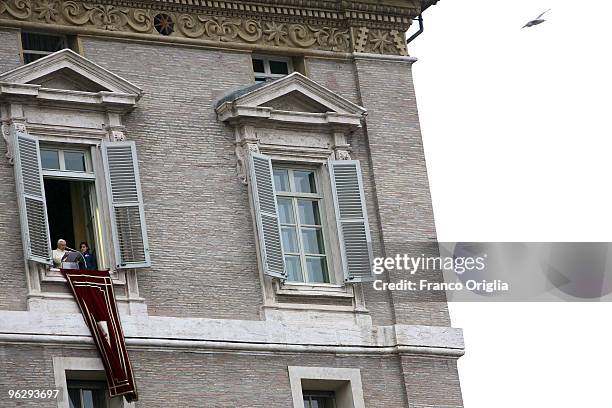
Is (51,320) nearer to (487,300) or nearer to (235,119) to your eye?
(235,119)

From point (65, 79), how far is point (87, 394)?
5134 millimetres

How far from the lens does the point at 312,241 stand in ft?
129

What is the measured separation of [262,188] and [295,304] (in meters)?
2.00

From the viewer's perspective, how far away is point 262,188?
127 ft

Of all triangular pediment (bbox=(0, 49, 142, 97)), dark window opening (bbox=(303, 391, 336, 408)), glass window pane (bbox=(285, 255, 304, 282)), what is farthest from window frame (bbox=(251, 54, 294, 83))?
dark window opening (bbox=(303, 391, 336, 408))

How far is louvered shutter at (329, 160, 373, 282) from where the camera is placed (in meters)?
38.8

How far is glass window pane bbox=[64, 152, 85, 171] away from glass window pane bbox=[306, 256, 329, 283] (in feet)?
13.4

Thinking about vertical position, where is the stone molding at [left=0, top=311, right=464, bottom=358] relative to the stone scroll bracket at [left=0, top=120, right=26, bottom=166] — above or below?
below

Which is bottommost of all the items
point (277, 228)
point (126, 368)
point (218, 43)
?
point (126, 368)

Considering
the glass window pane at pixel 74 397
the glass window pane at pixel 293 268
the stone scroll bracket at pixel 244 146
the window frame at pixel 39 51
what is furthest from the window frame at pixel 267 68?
the glass window pane at pixel 74 397

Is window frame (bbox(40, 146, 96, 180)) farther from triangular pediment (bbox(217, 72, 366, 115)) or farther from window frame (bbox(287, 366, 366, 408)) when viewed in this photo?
window frame (bbox(287, 366, 366, 408))

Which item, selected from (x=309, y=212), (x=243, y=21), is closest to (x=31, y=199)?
(x=309, y=212)

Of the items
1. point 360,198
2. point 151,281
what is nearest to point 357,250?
point 360,198

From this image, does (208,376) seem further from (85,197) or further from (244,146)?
(244,146)
